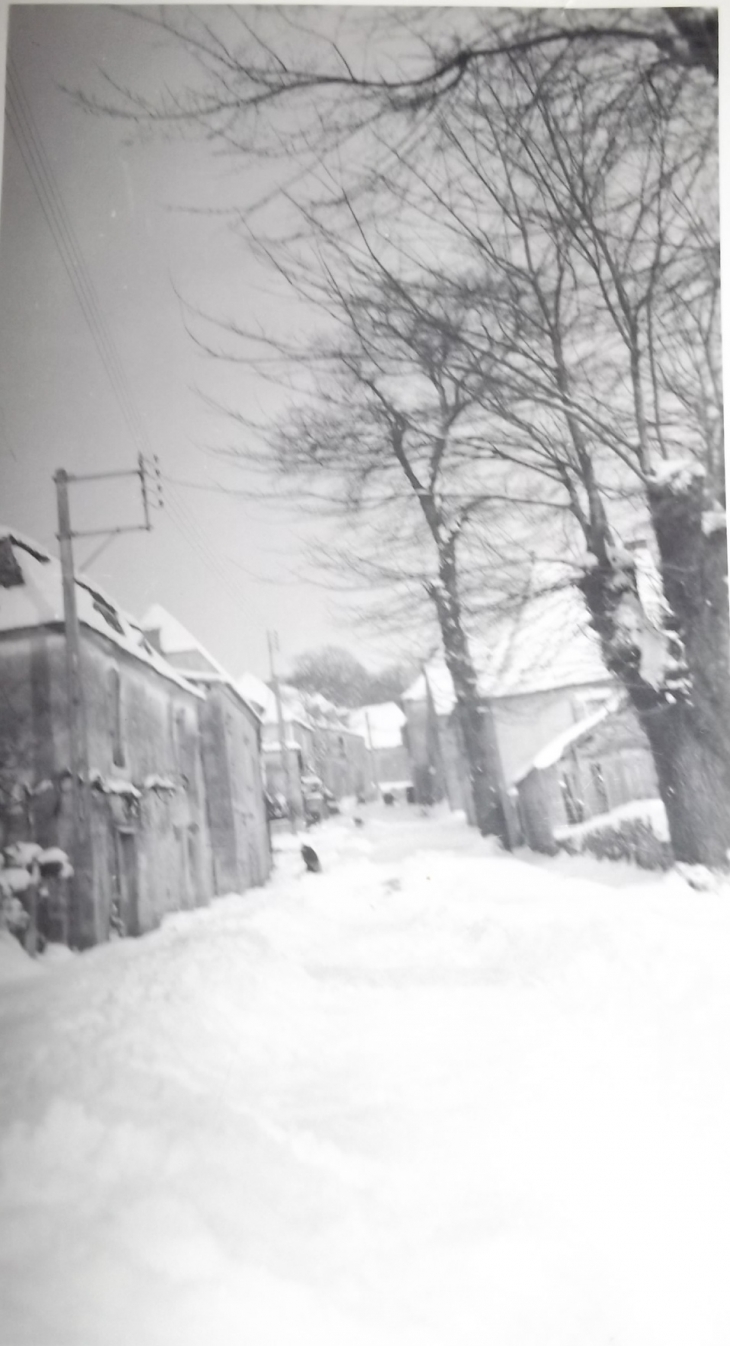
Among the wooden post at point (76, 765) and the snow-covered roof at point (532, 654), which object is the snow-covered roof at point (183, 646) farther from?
the snow-covered roof at point (532, 654)

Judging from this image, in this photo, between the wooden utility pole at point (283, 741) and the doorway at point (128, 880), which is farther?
the wooden utility pole at point (283, 741)

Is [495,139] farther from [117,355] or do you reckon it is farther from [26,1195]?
[26,1195]

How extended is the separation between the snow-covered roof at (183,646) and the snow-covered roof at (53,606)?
0.03m

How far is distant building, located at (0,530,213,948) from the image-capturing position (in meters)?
1.95

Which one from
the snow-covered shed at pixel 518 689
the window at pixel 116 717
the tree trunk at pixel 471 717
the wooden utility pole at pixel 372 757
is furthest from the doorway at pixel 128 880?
the tree trunk at pixel 471 717

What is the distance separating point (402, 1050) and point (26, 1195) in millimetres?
764

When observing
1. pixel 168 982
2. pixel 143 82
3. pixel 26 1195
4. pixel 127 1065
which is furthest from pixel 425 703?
pixel 143 82

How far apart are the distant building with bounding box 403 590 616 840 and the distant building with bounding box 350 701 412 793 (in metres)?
0.03

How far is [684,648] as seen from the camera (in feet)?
7.18

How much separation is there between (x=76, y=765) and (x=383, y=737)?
65 cm

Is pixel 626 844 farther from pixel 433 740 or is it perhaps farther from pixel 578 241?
pixel 578 241

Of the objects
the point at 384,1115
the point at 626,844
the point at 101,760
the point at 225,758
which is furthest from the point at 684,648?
the point at 101,760

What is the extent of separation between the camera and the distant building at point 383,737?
2042 millimetres

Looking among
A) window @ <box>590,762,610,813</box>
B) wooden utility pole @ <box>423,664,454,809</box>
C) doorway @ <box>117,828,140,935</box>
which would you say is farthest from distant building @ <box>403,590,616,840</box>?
doorway @ <box>117,828,140,935</box>
